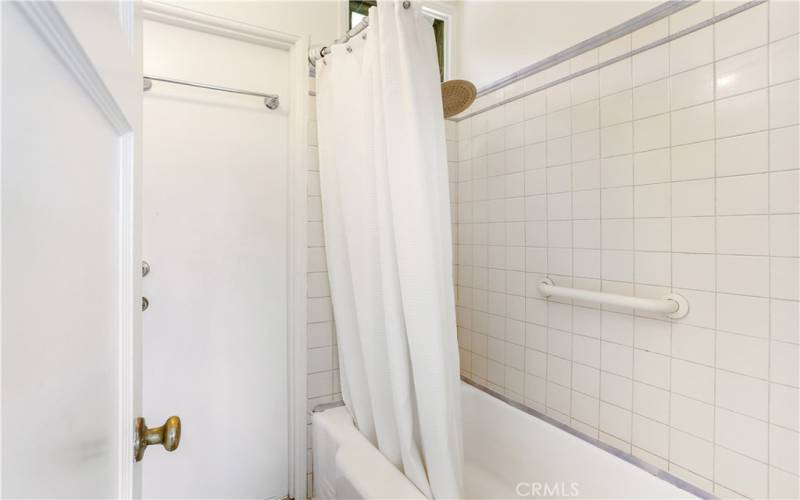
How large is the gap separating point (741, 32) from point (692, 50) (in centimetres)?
11

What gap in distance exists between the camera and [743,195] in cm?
100

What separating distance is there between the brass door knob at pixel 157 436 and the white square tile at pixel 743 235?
1324mm

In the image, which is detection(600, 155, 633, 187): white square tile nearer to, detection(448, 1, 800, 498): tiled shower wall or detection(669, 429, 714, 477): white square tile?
detection(448, 1, 800, 498): tiled shower wall

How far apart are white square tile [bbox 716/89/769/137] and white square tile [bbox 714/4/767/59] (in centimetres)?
13

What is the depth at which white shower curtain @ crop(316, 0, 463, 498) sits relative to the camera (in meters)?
1.03

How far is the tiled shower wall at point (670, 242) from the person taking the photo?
956 millimetres

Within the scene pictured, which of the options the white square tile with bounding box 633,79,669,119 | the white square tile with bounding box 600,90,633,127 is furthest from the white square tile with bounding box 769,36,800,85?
the white square tile with bounding box 600,90,633,127

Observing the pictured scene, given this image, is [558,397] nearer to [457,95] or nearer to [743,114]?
[743,114]

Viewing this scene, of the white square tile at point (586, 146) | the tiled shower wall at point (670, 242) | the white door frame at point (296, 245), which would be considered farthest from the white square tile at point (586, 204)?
the white door frame at point (296, 245)

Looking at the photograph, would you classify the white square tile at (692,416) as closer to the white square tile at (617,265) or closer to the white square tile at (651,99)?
the white square tile at (617,265)

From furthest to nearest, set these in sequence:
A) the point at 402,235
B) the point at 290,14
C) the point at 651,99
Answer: the point at 290,14
the point at 651,99
the point at 402,235

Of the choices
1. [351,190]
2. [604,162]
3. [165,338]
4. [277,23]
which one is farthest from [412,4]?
[165,338]

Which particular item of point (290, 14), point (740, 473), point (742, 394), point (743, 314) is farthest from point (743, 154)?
point (290, 14)

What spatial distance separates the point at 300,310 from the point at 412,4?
1132mm
